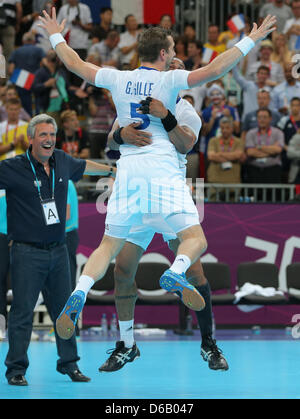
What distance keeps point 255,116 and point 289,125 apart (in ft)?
2.11

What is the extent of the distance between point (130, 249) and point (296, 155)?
757cm

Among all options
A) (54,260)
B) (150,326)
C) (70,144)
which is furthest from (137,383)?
(70,144)

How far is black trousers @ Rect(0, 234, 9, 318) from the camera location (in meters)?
12.5

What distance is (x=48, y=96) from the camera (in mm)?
16625

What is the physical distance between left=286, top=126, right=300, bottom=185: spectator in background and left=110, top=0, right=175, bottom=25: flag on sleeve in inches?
209

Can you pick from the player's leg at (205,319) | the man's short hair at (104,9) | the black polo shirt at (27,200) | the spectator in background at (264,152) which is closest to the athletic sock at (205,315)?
the player's leg at (205,319)

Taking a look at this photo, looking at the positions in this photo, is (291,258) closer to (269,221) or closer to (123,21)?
(269,221)

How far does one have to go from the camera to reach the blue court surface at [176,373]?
26.9 feet

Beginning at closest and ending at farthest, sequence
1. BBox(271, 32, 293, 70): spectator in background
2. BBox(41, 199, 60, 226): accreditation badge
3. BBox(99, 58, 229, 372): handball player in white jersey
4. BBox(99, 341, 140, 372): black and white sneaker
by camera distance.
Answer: BBox(99, 58, 229, 372): handball player in white jersey
BBox(99, 341, 140, 372): black and white sneaker
BBox(41, 199, 60, 226): accreditation badge
BBox(271, 32, 293, 70): spectator in background

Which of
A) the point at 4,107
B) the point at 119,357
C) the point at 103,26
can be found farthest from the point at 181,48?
the point at 119,357

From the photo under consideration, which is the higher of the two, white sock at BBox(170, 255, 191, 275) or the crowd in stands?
the crowd in stands

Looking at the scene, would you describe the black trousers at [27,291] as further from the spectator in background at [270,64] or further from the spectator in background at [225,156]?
the spectator in background at [270,64]

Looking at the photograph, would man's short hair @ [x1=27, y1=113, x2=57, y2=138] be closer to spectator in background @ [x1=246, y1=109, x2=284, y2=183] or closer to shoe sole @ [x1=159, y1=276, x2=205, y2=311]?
shoe sole @ [x1=159, y1=276, x2=205, y2=311]

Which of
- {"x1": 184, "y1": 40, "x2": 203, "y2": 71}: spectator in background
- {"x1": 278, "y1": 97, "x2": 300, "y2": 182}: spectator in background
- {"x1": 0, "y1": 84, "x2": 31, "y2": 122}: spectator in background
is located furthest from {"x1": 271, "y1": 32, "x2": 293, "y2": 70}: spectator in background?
{"x1": 0, "y1": 84, "x2": 31, "y2": 122}: spectator in background
